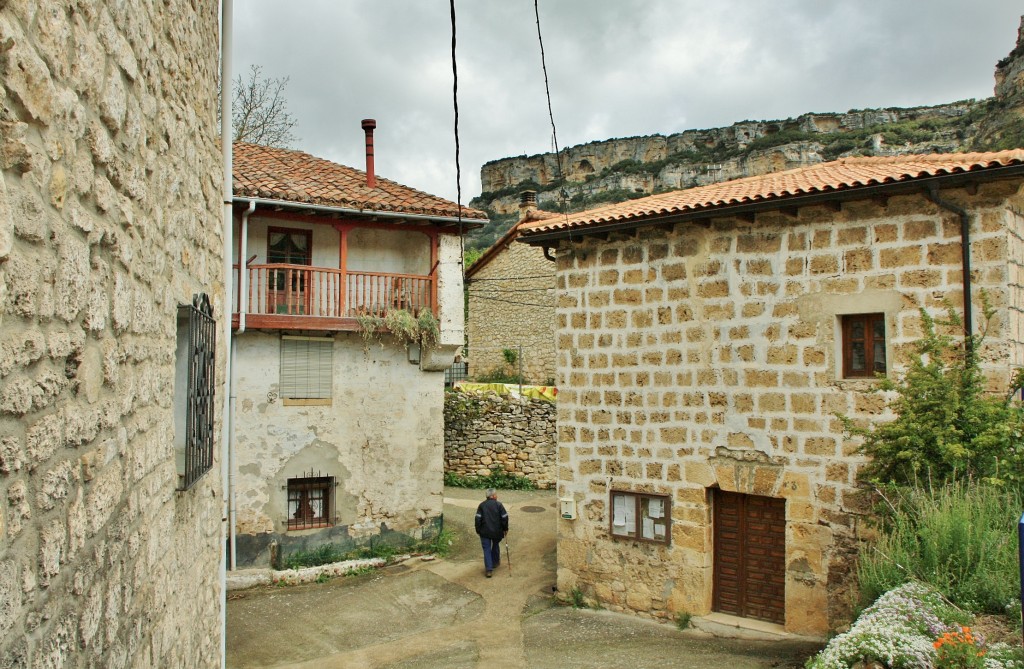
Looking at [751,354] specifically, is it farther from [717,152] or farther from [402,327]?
[717,152]

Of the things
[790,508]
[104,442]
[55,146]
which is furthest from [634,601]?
[55,146]

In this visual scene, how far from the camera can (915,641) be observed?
13.9 ft

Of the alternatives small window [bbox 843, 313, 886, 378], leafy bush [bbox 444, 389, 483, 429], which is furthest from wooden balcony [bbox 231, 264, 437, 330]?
small window [bbox 843, 313, 886, 378]

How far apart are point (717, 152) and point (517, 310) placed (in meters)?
35.5

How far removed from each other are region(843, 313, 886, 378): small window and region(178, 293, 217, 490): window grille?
260 inches

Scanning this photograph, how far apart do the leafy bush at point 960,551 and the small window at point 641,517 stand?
302 cm

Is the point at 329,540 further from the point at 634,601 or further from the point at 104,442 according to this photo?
the point at 104,442

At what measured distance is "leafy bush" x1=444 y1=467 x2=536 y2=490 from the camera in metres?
18.1

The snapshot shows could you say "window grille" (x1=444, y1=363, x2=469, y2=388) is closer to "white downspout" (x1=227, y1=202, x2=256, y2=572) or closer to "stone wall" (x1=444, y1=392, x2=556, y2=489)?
"stone wall" (x1=444, y1=392, x2=556, y2=489)

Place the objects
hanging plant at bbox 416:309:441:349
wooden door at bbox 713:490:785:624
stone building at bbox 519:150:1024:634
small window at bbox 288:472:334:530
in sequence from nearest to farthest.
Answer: stone building at bbox 519:150:1024:634 → wooden door at bbox 713:490:785:624 → small window at bbox 288:472:334:530 → hanging plant at bbox 416:309:441:349

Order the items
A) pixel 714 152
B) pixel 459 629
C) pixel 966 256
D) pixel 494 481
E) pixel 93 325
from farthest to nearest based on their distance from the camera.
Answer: pixel 714 152 → pixel 494 481 → pixel 459 629 → pixel 966 256 → pixel 93 325

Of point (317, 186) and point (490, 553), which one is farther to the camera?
point (317, 186)

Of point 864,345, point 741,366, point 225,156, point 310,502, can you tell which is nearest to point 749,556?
point 741,366

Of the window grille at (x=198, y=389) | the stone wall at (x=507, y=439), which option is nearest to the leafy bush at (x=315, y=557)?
the stone wall at (x=507, y=439)
